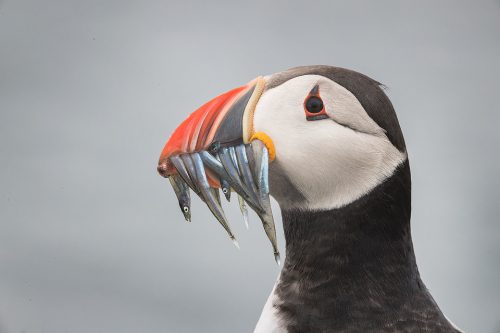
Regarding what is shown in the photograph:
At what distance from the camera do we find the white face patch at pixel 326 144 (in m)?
4.77

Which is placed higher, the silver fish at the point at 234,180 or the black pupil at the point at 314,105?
the black pupil at the point at 314,105

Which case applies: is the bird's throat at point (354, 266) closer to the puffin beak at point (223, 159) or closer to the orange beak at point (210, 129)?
the puffin beak at point (223, 159)

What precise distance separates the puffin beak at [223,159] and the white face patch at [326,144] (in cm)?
10

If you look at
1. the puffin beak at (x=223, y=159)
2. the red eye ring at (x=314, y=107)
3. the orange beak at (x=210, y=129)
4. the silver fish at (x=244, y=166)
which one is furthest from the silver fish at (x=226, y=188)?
the red eye ring at (x=314, y=107)

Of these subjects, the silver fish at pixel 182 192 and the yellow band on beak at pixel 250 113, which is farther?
the silver fish at pixel 182 192

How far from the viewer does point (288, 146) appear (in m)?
4.77

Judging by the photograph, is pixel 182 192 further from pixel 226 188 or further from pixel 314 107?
pixel 314 107

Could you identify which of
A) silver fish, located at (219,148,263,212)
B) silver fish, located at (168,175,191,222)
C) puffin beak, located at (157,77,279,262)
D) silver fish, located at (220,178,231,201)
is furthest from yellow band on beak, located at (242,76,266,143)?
silver fish, located at (168,175,191,222)

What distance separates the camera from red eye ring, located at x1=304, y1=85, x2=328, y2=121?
4777mm

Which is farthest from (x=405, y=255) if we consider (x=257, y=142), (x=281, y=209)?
(x=257, y=142)

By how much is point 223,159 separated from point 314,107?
557mm

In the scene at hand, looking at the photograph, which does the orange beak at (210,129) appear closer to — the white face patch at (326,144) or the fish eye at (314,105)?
the white face patch at (326,144)

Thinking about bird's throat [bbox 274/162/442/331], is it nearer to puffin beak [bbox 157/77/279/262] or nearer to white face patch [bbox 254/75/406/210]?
white face patch [bbox 254/75/406/210]

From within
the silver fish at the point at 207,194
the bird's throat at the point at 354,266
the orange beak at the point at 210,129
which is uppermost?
the orange beak at the point at 210,129
